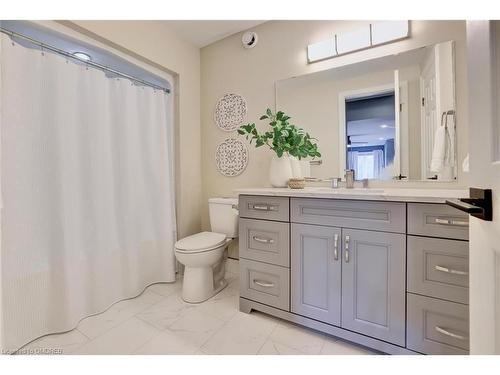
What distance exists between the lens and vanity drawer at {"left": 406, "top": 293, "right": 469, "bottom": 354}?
1.01 m

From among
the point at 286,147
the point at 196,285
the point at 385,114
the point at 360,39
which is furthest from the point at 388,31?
the point at 196,285

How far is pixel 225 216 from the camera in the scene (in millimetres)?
2033

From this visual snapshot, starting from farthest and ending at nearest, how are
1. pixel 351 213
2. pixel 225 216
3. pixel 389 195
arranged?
1. pixel 225 216
2. pixel 351 213
3. pixel 389 195

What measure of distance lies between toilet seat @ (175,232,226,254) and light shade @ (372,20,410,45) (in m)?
1.80

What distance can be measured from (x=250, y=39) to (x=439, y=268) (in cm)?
214

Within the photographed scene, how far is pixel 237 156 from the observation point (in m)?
2.21

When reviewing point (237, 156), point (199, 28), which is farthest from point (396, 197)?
point (199, 28)

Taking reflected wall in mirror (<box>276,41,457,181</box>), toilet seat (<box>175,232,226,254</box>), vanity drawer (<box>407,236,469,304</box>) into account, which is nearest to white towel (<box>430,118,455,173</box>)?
reflected wall in mirror (<box>276,41,457,181</box>)

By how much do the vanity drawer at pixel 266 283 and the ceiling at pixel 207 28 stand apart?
1962 mm

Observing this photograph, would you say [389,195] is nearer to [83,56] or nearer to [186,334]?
[186,334]

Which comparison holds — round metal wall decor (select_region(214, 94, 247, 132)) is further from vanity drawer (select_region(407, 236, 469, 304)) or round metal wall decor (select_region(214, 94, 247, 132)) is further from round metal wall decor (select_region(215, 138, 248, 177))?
vanity drawer (select_region(407, 236, 469, 304))
